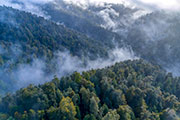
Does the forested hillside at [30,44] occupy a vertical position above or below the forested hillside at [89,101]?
above

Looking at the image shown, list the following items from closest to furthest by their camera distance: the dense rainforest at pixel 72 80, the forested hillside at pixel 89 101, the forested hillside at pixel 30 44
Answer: the forested hillside at pixel 89 101 → the dense rainforest at pixel 72 80 → the forested hillside at pixel 30 44

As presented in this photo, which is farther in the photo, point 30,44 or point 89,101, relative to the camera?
point 30,44

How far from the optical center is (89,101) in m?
55.1

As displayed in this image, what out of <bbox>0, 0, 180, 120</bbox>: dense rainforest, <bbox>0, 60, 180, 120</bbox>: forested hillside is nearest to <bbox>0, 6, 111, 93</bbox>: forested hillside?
<bbox>0, 0, 180, 120</bbox>: dense rainforest

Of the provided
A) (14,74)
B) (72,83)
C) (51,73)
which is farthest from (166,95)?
(14,74)

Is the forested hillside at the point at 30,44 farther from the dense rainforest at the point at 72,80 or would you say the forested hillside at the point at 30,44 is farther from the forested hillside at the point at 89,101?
the forested hillside at the point at 89,101

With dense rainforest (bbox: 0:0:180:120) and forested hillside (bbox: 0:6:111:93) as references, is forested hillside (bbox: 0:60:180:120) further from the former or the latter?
forested hillside (bbox: 0:6:111:93)

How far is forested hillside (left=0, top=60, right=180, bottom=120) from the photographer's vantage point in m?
45.4

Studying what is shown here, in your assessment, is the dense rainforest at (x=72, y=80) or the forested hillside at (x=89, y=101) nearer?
the forested hillside at (x=89, y=101)

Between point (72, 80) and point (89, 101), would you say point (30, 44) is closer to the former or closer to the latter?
point (72, 80)

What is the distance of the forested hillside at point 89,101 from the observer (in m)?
45.4

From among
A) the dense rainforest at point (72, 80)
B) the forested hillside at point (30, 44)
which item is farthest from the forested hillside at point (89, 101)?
the forested hillside at point (30, 44)

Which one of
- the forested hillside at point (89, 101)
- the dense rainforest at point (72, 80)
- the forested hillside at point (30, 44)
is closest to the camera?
the forested hillside at point (89, 101)

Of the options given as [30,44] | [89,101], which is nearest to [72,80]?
[89,101]
